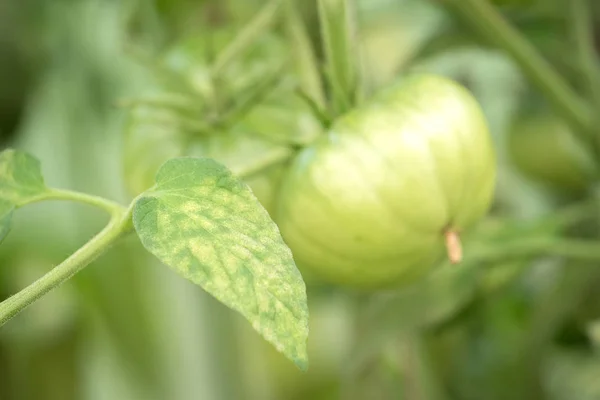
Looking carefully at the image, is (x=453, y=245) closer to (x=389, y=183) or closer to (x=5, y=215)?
(x=389, y=183)

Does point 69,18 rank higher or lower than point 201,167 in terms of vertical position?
lower

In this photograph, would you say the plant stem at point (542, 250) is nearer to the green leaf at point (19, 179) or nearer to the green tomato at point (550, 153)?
the green tomato at point (550, 153)

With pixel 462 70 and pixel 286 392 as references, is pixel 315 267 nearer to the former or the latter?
pixel 462 70

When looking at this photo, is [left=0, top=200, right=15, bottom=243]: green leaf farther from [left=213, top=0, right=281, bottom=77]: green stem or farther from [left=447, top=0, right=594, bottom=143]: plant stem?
[left=447, top=0, right=594, bottom=143]: plant stem

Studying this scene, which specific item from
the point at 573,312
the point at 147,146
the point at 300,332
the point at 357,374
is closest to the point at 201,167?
Answer: the point at 300,332

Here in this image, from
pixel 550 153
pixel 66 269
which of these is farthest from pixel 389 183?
pixel 550 153

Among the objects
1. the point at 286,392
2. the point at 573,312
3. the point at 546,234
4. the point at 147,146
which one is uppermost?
the point at 147,146
